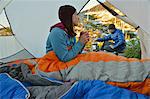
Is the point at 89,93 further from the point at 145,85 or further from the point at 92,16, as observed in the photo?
Answer: the point at 92,16

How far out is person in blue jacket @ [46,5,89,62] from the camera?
1.16m

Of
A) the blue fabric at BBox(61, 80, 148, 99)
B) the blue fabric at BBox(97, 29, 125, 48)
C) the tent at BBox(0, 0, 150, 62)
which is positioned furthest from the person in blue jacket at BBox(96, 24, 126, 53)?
the blue fabric at BBox(61, 80, 148, 99)

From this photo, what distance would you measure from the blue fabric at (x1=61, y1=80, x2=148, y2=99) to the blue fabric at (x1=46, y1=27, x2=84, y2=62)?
0.71ft

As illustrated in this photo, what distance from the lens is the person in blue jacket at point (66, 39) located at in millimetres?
1158

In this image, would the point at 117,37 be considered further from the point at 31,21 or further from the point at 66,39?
the point at 66,39

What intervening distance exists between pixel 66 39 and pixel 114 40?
1.58 meters

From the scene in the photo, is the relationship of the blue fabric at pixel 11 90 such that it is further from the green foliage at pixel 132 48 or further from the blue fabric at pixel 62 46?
the green foliage at pixel 132 48

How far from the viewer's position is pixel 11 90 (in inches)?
40.4

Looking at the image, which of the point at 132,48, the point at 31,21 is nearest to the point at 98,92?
the point at 31,21

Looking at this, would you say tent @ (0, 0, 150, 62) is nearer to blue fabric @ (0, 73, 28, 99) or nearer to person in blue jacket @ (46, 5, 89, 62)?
person in blue jacket @ (46, 5, 89, 62)

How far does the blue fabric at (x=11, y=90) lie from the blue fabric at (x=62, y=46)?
9.6 inches

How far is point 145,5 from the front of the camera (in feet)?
4.33

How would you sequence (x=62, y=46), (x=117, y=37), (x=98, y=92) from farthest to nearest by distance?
(x=117, y=37)
(x=62, y=46)
(x=98, y=92)

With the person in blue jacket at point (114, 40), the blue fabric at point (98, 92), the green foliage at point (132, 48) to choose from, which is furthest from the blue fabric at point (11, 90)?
the person in blue jacket at point (114, 40)
